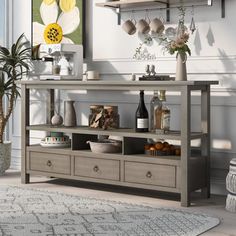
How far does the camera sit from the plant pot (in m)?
4.93

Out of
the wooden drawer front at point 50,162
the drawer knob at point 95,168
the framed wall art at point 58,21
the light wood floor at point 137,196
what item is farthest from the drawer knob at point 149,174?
the framed wall art at point 58,21

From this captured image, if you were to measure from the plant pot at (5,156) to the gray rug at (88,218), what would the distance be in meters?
1.07

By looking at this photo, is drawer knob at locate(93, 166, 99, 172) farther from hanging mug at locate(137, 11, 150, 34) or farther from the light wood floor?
hanging mug at locate(137, 11, 150, 34)

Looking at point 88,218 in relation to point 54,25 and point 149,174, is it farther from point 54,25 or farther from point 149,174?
point 54,25

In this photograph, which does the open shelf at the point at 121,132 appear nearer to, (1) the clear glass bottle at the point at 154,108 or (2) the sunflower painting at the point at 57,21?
(1) the clear glass bottle at the point at 154,108

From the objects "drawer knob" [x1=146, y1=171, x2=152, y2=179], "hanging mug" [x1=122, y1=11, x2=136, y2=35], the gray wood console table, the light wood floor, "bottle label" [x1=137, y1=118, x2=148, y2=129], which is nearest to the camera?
the light wood floor

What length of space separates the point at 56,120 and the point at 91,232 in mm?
1733

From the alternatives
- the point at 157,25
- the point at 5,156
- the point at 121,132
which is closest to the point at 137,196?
the point at 121,132

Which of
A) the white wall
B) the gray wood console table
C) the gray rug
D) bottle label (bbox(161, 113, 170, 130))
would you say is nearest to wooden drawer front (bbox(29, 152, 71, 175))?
the gray wood console table

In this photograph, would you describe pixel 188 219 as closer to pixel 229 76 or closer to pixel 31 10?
pixel 229 76

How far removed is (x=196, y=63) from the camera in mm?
4191

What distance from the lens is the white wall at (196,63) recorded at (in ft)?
13.3

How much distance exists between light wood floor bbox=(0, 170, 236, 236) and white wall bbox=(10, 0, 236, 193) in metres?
0.42

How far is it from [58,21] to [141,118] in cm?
146
